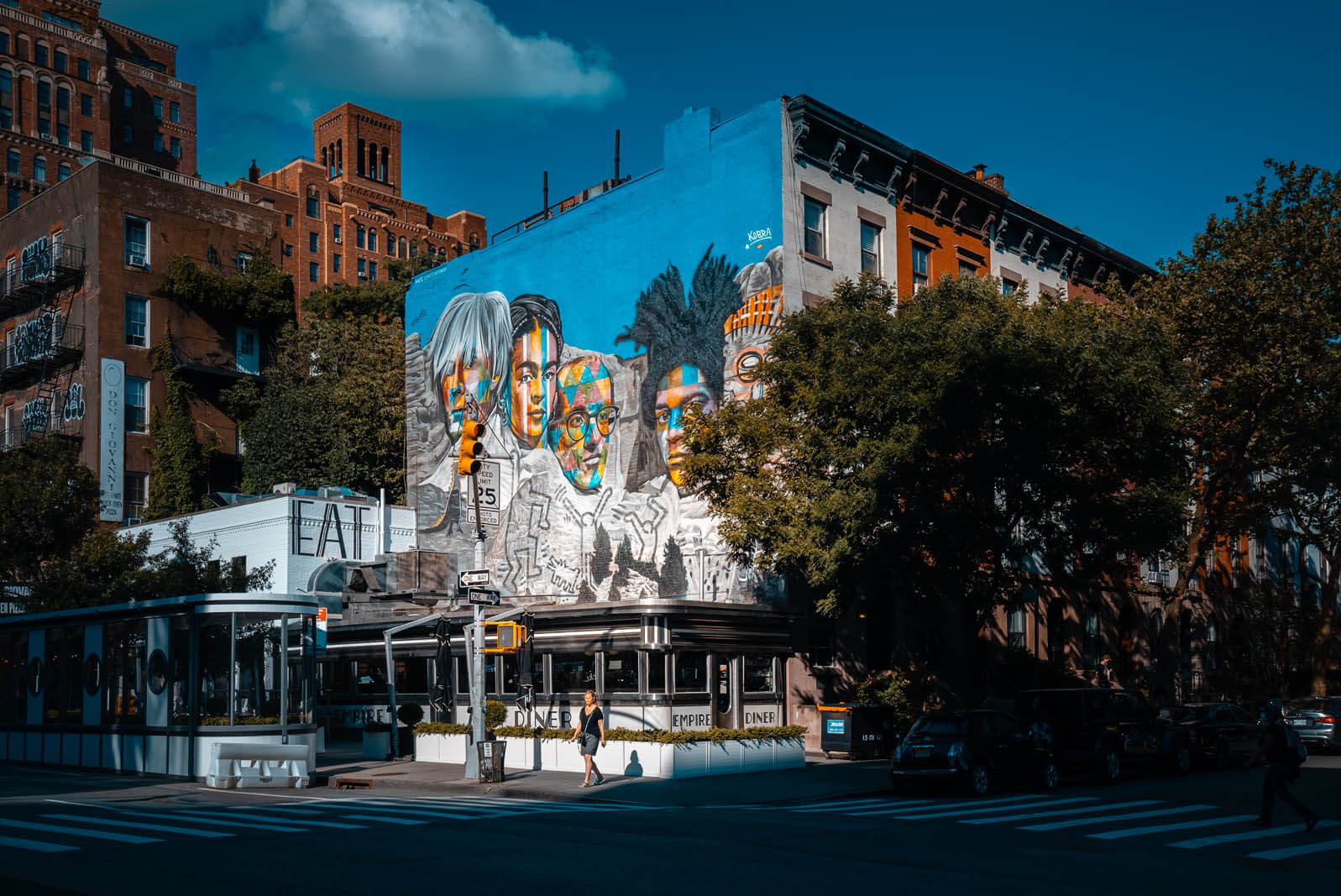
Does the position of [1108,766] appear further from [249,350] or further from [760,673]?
[249,350]

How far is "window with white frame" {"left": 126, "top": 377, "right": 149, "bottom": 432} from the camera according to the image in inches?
2164

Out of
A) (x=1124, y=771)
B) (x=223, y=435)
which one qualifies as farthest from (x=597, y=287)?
(x=223, y=435)

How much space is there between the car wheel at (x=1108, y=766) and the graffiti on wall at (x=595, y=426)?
35.0 feet

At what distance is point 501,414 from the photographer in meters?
43.8

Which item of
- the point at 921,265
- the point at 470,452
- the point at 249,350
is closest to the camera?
the point at 470,452

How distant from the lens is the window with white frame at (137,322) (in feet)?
182

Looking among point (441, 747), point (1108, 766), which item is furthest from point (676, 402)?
point (1108, 766)

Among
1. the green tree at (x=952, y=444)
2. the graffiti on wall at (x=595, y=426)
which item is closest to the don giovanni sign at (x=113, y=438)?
the graffiti on wall at (x=595, y=426)

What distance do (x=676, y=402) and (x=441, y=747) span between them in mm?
12891

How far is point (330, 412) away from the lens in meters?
56.2

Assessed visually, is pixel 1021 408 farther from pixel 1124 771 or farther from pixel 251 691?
pixel 251 691

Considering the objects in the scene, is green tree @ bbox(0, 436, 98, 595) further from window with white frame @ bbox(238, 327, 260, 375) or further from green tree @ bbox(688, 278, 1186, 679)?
green tree @ bbox(688, 278, 1186, 679)

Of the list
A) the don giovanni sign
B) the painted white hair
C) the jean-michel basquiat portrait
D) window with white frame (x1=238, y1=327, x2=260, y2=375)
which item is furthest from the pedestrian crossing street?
window with white frame (x1=238, y1=327, x2=260, y2=375)

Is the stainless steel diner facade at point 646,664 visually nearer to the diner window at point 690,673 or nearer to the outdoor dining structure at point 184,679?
the diner window at point 690,673
